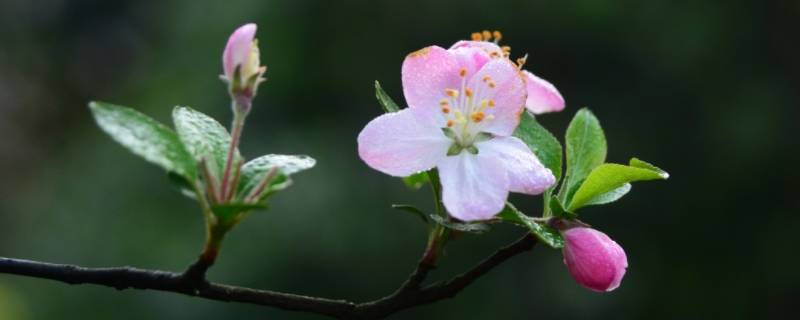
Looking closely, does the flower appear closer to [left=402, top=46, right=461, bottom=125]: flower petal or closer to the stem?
the stem

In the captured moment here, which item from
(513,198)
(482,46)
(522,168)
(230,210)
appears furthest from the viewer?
(513,198)

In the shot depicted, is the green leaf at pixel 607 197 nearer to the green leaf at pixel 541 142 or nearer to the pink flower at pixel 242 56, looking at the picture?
the green leaf at pixel 541 142

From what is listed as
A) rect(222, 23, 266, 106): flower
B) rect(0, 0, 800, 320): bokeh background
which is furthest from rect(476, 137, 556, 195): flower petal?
rect(0, 0, 800, 320): bokeh background

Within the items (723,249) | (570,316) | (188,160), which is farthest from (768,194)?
(188,160)

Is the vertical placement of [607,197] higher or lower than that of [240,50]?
lower

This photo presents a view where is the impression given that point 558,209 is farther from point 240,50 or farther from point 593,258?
point 240,50

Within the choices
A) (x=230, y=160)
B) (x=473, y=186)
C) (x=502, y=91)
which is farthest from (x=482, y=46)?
(x=230, y=160)

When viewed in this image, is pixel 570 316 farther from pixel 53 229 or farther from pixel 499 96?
pixel 499 96

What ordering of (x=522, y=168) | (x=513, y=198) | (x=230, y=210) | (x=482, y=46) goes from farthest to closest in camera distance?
(x=513, y=198) → (x=482, y=46) → (x=522, y=168) → (x=230, y=210)
